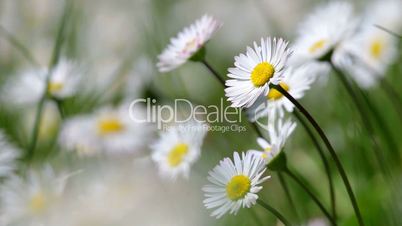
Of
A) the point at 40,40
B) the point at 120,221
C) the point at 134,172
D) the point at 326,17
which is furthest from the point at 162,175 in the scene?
the point at 40,40

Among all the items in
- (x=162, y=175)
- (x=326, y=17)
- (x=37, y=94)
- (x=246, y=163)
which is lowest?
(x=246, y=163)

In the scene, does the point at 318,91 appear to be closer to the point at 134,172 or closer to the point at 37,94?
the point at 37,94

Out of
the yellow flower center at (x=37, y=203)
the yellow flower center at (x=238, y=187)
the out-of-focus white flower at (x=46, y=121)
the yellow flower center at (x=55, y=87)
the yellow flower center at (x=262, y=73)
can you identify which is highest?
the out-of-focus white flower at (x=46, y=121)

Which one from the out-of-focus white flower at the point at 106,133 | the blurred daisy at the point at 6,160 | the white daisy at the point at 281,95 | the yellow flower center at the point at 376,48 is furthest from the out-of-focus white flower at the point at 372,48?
the blurred daisy at the point at 6,160

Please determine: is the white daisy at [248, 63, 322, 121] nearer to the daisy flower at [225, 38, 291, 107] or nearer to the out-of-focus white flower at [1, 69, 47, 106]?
the daisy flower at [225, 38, 291, 107]

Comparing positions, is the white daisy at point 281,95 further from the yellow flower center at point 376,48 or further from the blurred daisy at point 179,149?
the yellow flower center at point 376,48

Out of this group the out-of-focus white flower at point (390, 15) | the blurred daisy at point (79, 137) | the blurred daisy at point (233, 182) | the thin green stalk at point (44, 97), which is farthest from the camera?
the out-of-focus white flower at point (390, 15)
